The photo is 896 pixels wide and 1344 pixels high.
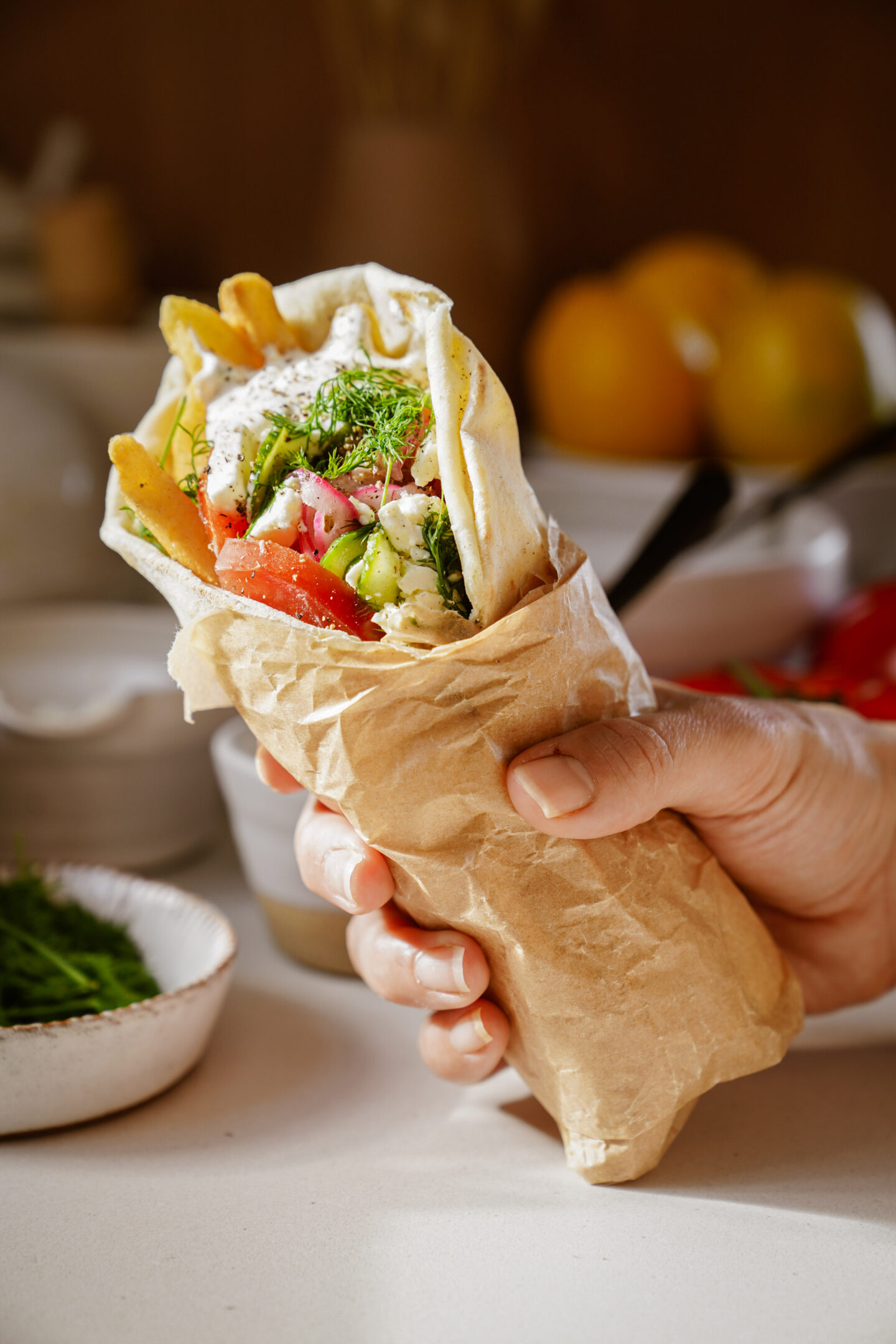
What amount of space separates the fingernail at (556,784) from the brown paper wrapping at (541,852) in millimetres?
22

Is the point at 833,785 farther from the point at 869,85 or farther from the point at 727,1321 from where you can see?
the point at 869,85

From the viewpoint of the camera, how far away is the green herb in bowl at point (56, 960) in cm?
68

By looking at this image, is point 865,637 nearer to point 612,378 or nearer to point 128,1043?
point 612,378

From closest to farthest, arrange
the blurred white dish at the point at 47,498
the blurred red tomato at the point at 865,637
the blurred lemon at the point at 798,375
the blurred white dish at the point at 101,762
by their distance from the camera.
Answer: the blurred white dish at the point at 101,762, the blurred white dish at the point at 47,498, the blurred red tomato at the point at 865,637, the blurred lemon at the point at 798,375

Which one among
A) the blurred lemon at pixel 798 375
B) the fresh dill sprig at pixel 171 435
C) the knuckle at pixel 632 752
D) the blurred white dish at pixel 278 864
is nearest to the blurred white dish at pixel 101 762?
the blurred white dish at pixel 278 864

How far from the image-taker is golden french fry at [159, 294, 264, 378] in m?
0.59

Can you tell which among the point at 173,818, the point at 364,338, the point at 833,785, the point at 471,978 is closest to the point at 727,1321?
the point at 471,978

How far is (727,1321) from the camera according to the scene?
1.67ft

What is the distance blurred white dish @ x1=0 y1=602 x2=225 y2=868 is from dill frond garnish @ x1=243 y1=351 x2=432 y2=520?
354 millimetres

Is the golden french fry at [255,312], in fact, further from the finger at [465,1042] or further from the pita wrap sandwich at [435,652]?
the finger at [465,1042]

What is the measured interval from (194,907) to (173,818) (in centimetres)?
24

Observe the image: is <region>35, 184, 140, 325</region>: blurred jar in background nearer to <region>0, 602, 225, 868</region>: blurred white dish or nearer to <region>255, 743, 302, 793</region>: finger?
<region>0, 602, 225, 868</region>: blurred white dish

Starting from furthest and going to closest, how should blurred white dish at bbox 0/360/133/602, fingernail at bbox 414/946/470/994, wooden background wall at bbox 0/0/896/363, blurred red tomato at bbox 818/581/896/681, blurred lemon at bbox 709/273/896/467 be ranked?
wooden background wall at bbox 0/0/896/363 → blurred lemon at bbox 709/273/896/467 → blurred red tomato at bbox 818/581/896/681 → blurred white dish at bbox 0/360/133/602 → fingernail at bbox 414/946/470/994

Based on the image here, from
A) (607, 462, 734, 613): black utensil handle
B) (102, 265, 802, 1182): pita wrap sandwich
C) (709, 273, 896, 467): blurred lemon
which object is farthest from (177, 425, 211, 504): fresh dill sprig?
(709, 273, 896, 467): blurred lemon
